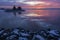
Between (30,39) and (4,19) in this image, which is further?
(4,19)

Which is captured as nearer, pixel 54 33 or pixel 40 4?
pixel 54 33

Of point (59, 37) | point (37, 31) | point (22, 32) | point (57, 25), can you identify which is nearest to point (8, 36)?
point (22, 32)

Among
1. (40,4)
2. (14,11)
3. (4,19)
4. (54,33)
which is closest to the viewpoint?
(54,33)

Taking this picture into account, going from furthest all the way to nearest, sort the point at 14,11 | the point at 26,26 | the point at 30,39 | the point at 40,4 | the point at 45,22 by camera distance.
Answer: the point at 40,4 < the point at 14,11 < the point at 45,22 < the point at 26,26 < the point at 30,39

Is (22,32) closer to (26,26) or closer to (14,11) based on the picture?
(26,26)

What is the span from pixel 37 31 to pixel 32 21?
1587mm

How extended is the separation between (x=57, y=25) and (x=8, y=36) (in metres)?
2.29

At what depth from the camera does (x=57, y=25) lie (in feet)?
24.9

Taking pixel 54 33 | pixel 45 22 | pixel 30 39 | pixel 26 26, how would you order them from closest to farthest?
pixel 30 39
pixel 54 33
pixel 26 26
pixel 45 22

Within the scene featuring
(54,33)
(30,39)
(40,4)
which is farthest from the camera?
(40,4)

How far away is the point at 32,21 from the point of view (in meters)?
8.26

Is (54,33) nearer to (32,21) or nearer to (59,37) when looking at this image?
(59,37)

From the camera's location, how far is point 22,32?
6496mm

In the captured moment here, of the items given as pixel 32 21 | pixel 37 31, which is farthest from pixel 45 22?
pixel 37 31
